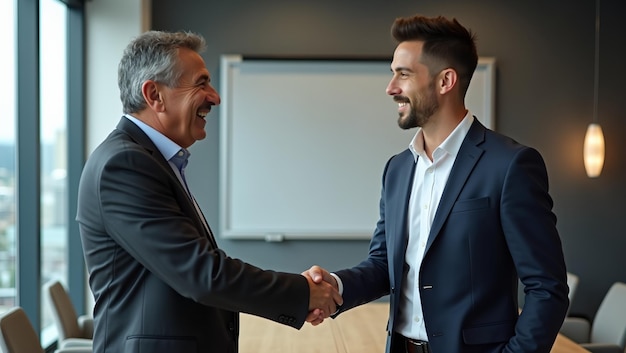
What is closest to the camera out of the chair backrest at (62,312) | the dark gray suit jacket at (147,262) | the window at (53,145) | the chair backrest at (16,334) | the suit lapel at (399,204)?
the dark gray suit jacket at (147,262)

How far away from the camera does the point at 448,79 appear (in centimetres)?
230

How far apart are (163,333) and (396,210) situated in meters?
0.83

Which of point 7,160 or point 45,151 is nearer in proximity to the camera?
point 7,160

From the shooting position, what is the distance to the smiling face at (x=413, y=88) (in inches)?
91.0

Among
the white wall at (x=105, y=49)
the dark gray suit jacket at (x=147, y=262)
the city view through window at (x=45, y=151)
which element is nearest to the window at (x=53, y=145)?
the city view through window at (x=45, y=151)

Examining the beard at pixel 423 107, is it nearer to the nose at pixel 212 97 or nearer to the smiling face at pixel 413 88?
the smiling face at pixel 413 88

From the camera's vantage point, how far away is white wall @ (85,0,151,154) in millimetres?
5305

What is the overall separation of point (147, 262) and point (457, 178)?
3.01 feet

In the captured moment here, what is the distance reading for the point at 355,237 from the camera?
563 cm

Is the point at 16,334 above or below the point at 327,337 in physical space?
above

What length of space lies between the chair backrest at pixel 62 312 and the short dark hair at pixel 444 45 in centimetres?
260

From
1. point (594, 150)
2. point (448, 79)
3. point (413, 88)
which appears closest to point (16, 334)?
point (413, 88)

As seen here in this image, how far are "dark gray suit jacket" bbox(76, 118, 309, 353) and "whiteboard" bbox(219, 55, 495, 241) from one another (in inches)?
139

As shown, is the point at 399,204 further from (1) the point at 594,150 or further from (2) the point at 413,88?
(1) the point at 594,150
